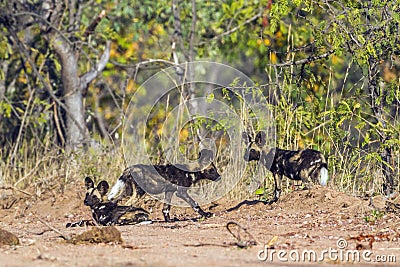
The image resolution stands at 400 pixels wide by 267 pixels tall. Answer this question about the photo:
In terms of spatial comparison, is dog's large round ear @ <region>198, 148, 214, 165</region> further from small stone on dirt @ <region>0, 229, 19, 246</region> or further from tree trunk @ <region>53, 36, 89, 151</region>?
tree trunk @ <region>53, 36, 89, 151</region>

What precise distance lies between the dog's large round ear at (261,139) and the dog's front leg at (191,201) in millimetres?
972

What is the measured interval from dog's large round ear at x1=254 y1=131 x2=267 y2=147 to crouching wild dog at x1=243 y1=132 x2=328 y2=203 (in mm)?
16

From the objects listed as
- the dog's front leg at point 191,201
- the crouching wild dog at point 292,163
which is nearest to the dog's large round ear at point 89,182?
the dog's front leg at point 191,201

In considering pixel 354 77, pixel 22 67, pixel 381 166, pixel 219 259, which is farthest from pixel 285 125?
pixel 354 77

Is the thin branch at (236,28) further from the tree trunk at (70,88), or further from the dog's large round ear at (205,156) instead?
the dog's large round ear at (205,156)

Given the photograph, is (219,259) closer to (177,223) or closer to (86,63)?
(177,223)

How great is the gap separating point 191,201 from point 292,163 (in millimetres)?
1076

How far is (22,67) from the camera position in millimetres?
12625

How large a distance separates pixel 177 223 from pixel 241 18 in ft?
22.6

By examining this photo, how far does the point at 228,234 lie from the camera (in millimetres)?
6109

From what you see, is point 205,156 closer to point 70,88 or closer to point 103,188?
point 103,188

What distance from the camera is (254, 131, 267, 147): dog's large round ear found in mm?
7992

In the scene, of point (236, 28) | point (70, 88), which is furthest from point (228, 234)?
point (236, 28)

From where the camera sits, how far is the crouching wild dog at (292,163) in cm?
747
